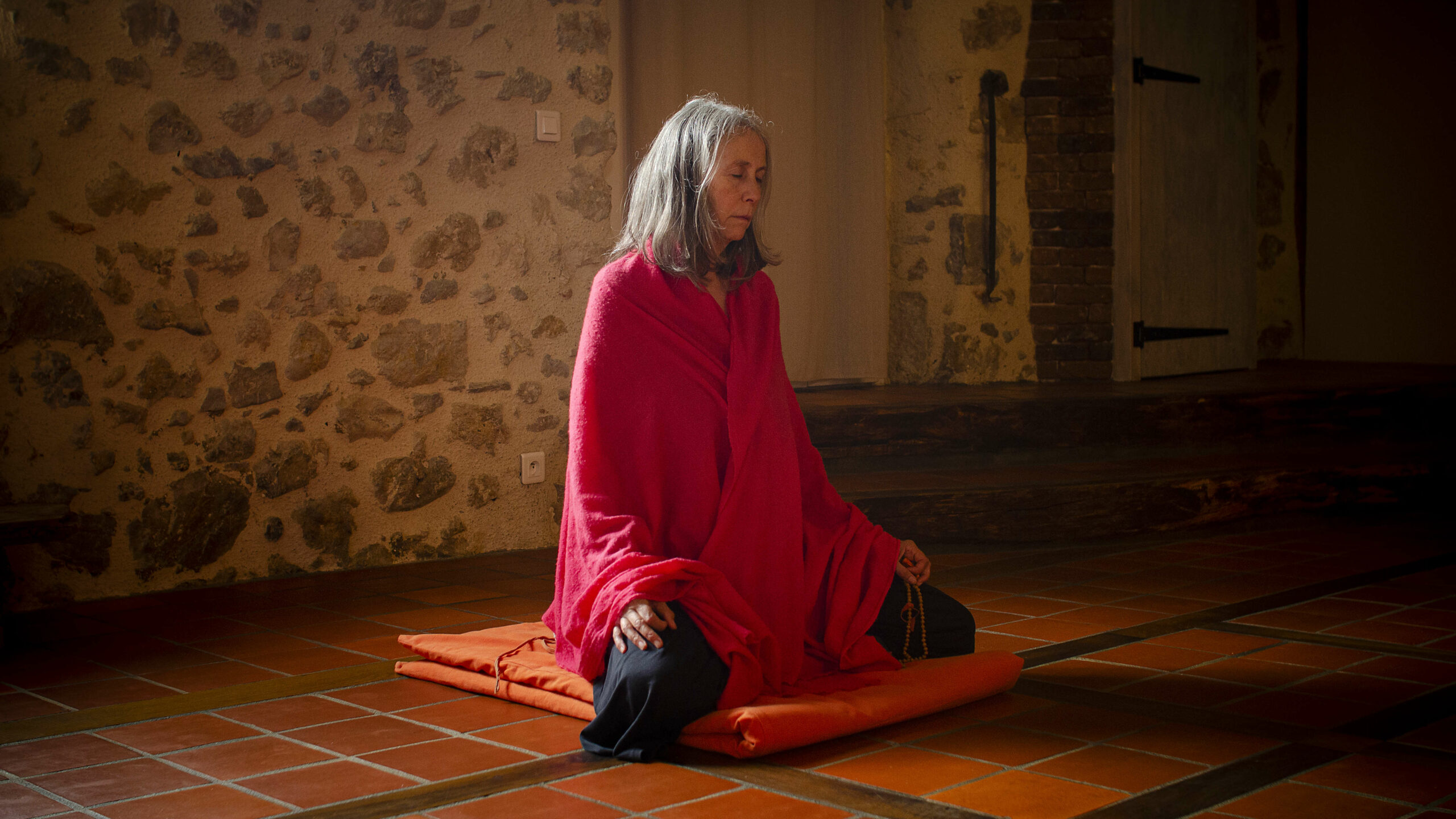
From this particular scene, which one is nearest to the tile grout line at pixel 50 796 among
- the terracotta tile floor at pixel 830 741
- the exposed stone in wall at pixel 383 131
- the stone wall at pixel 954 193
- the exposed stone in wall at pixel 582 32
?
the terracotta tile floor at pixel 830 741

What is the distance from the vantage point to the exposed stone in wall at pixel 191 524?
350 centimetres

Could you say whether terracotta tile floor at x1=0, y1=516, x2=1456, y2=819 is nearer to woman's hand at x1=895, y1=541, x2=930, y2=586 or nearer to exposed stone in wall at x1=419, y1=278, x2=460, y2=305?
woman's hand at x1=895, y1=541, x2=930, y2=586

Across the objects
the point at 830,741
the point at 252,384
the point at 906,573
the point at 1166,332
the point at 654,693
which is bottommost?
the point at 830,741

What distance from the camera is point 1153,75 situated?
5453 millimetres

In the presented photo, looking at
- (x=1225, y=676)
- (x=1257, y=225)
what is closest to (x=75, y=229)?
(x=1225, y=676)

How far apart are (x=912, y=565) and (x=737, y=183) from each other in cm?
89

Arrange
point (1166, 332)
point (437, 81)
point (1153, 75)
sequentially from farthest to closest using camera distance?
point (1166, 332) → point (1153, 75) → point (437, 81)

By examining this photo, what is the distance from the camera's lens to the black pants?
6.91ft

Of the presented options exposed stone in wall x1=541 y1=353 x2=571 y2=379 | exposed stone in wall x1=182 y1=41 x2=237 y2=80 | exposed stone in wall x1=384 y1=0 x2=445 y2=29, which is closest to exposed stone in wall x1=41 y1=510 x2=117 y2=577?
exposed stone in wall x1=182 y1=41 x2=237 y2=80

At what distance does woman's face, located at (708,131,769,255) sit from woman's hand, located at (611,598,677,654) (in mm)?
734

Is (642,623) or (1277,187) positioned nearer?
(642,623)

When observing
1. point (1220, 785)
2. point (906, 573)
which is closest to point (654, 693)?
point (906, 573)

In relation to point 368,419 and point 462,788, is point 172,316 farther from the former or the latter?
point 462,788

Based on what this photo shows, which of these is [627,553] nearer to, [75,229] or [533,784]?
[533,784]
